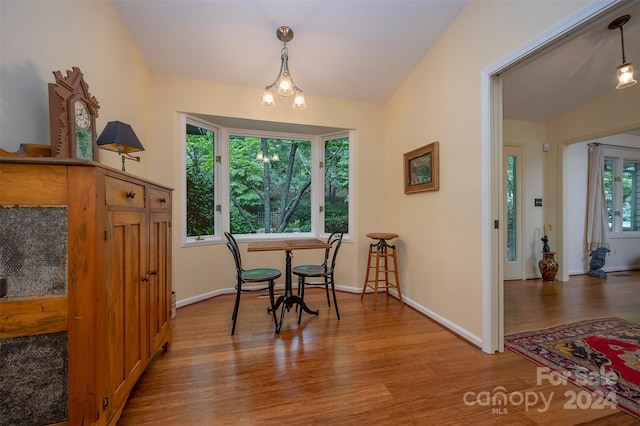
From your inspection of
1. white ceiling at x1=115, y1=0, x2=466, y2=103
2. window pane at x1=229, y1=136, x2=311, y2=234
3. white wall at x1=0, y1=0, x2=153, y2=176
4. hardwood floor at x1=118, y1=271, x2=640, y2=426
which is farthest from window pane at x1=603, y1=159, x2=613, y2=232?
white wall at x1=0, y1=0, x2=153, y2=176

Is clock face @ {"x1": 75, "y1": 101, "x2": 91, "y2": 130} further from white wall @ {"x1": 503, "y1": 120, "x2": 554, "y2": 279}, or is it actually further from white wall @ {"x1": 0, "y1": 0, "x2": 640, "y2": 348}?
white wall @ {"x1": 503, "y1": 120, "x2": 554, "y2": 279}

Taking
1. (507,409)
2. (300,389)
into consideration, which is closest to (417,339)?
(507,409)

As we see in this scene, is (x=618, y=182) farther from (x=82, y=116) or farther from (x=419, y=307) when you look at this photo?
(x=82, y=116)

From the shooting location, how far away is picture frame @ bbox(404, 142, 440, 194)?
258cm

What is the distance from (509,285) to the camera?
3875 mm

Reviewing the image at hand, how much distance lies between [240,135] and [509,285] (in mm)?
4626

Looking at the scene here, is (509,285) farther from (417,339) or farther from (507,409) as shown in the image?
(507,409)

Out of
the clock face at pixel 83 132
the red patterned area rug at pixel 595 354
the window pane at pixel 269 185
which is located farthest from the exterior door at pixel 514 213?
the clock face at pixel 83 132

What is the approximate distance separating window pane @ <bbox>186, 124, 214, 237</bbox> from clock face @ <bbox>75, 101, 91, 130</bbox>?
1.73m

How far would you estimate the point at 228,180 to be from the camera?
3557 millimetres

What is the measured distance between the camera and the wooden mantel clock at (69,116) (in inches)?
48.5

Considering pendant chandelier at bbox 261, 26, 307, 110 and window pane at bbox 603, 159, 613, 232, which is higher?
pendant chandelier at bbox 261, 26, 307, 110

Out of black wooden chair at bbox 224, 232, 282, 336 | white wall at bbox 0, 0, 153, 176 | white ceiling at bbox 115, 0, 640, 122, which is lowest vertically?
black wooden chair at bbox 224, 232, 282, 336

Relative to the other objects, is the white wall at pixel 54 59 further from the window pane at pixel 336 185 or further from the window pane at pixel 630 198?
the window pane at pixel 630 198
